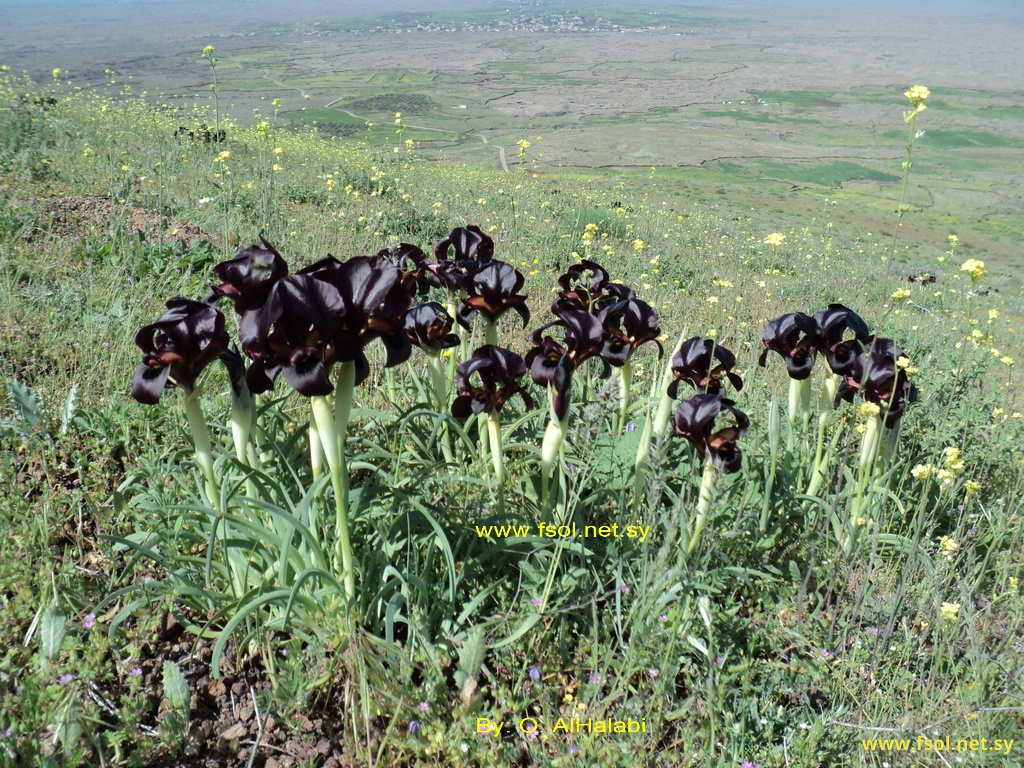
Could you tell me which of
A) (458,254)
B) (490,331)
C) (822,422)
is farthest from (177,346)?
(822,422)

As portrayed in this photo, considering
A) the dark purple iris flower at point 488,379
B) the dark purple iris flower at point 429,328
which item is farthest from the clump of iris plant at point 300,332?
the dark purple iris flower at point 429,328

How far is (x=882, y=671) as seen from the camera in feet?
8.79

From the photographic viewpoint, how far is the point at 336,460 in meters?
2.06

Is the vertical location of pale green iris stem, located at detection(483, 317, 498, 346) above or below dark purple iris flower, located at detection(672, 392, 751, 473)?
above

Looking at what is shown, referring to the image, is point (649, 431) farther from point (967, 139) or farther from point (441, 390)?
point (967, 139)

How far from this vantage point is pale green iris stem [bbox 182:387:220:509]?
2.31 m

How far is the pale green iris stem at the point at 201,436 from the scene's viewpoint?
2314 millimetres

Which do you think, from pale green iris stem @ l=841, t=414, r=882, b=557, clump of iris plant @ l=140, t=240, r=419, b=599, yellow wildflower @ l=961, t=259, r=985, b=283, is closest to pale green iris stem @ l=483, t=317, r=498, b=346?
clump of iris plant @ l=140, t=240, r=419, b=599

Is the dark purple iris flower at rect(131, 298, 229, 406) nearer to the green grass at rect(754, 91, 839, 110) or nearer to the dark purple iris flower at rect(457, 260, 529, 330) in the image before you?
the dark purple iris flower at rect(457, 260, 529, 330)

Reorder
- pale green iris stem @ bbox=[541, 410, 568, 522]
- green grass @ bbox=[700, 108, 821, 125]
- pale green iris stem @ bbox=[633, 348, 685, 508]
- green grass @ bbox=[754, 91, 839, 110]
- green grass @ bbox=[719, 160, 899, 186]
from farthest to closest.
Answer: green grass @ bbox=[754, 91, 839, 110] → green grass @ bbox=[700, 108, 821, 125] → green grass @ bbox=[719, 160, 899, 186] → pale green iris stem @ bbox=[633, 348, 685, 508] → pale green iris stem @ bbox=[541, 410, 568, 522]

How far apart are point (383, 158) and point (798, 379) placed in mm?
15949

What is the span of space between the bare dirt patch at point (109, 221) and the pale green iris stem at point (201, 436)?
4.23 meters

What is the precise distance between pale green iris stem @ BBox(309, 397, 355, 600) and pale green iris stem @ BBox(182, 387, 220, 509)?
53 centimetres

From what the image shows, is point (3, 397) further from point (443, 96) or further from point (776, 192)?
point (443, 96)
